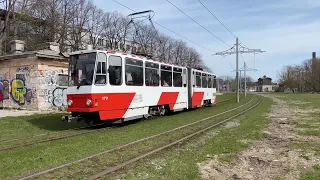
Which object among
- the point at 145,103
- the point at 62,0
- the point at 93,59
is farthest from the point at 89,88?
the point at 62,0

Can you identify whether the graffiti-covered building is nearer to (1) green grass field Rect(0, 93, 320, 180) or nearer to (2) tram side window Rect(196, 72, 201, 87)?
(1) green grass field Rect(0, 93, 320, 180)

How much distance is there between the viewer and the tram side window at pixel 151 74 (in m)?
15.6

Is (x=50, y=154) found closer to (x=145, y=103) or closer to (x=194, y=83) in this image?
(x=145, y=103)

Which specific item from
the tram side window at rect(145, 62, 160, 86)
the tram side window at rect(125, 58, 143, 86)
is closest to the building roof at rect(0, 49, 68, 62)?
the tram side window at rect(145, 62, 160, 86)

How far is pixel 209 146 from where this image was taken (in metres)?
9.35

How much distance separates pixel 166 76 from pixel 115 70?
17.9ft

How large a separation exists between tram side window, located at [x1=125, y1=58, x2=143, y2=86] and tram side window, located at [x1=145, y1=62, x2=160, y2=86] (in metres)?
0.63

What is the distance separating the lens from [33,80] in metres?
21.3

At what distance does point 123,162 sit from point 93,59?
6059mm

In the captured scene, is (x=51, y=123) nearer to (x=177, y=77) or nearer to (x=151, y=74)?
(x=151, y=74)

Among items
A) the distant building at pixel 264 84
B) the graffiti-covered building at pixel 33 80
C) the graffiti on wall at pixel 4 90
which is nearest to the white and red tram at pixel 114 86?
the graffiti-covered building at pixel 33 80

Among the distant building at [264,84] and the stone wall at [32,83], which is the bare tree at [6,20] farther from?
the distant building at [264,84]

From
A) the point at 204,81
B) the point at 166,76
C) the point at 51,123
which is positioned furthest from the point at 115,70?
the point at 204,81

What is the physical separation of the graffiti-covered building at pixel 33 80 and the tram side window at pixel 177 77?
7136 millimetres
